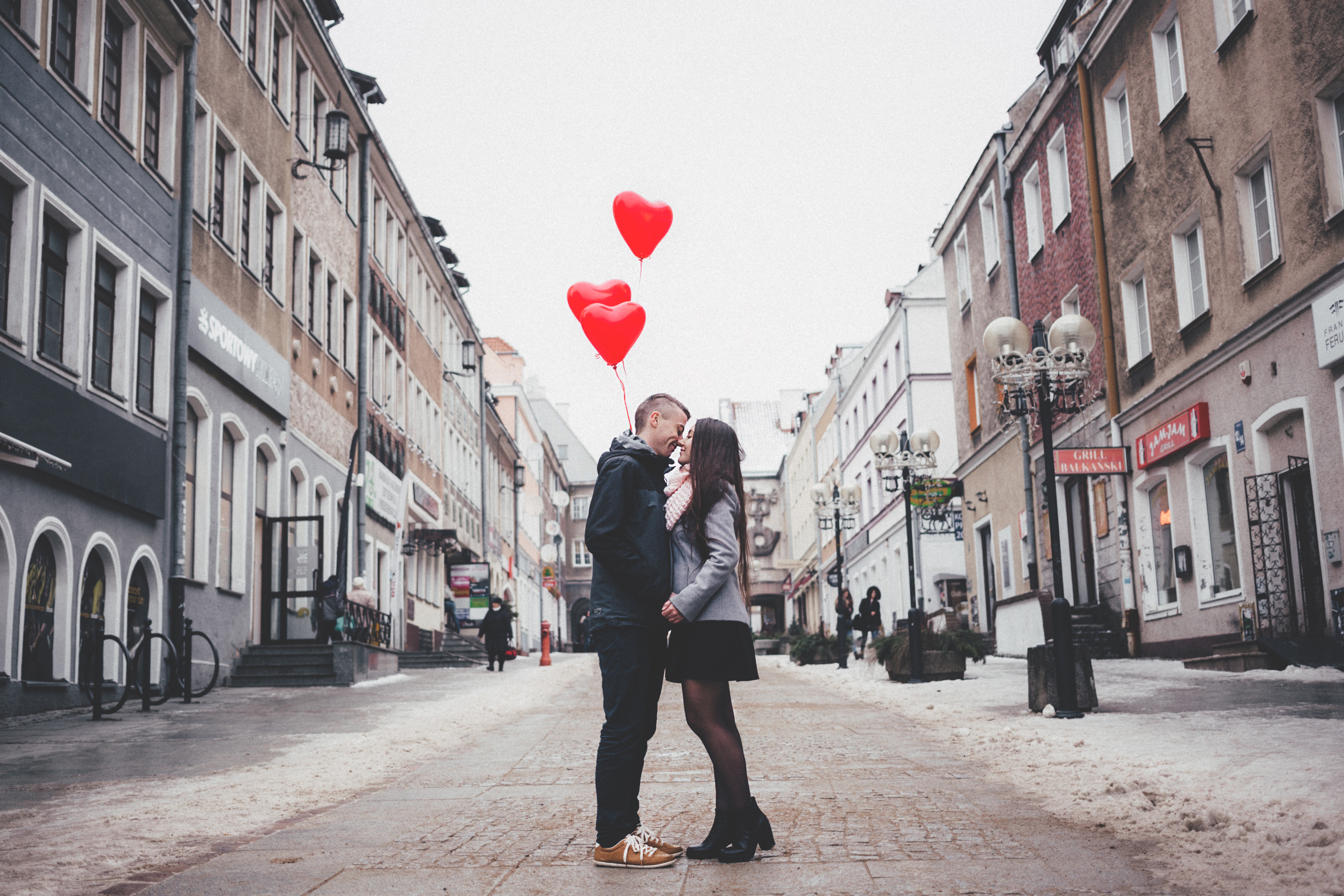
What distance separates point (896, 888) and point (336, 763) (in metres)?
5.92

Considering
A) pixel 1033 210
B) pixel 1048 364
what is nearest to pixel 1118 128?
pixel 1033 210

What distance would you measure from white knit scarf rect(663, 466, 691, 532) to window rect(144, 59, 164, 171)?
1503 centimetres

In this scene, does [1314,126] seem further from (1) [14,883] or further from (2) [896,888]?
(1) [14,883]

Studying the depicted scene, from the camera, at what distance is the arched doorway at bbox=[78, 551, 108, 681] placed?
15.5 metres

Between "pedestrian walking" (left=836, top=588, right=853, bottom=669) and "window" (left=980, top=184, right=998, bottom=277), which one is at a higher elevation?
"window" (left=980, top=184, right=998, bottom=277)

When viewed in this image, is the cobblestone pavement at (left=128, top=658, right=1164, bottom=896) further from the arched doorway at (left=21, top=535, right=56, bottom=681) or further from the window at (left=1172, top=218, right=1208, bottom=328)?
the window at (left=1172, top=218, right=1208, bottom=328)

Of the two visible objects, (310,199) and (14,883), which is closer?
(14,883)

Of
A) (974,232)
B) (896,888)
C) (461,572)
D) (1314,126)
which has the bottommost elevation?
(896,888)

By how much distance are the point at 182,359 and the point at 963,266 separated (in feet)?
63.4

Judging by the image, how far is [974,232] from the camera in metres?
30.3

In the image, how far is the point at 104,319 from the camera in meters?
16.7

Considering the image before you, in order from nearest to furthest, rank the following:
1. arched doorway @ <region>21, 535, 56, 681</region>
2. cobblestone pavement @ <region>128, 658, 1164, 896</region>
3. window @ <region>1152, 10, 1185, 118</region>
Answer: cobblestone pavement @ <region>128, 658, 1164, 896</region> < arched doorway @ <region>21, 535, 56, 681</region> < window @ <region>1152, 10, 1185, 118</region>


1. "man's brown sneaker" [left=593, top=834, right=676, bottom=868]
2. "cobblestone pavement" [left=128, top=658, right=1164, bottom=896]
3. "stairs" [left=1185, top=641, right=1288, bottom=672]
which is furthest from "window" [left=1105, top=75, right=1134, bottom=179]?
"man's brown sneaker" [left=593, top=834, right=676, bottom=868]

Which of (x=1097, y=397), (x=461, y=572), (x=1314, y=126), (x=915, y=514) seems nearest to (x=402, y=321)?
(x=461, y=572)
